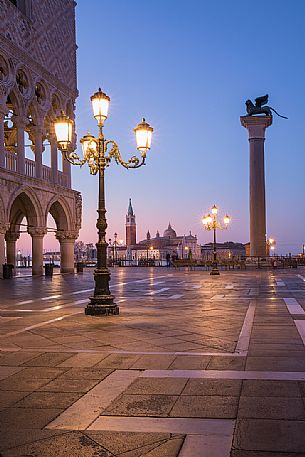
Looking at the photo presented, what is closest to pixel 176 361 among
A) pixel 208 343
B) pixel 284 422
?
pixel 208 343

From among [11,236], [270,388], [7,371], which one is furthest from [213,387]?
[11,236]

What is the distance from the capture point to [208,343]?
8656 millimetres

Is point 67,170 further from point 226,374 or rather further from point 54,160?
point 226,374

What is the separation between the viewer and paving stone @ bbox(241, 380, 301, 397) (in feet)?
17.8

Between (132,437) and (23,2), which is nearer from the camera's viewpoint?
(132,437)

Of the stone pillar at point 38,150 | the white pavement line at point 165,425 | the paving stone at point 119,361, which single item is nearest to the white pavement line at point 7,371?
the paving stone at point 119,361

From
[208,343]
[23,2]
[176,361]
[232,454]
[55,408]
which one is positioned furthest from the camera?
[23,2]

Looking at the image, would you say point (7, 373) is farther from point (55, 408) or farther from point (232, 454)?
point (232, 454)

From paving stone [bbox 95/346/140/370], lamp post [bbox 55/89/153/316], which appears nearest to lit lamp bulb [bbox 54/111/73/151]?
lamp post [bbox 55/89/153/316]

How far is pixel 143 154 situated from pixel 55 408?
922 cm

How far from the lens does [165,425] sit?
14.9 feet

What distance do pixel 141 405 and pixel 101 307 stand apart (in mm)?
7499

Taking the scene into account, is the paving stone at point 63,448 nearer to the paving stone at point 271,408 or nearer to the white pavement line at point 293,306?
the paving stone at point 271,408

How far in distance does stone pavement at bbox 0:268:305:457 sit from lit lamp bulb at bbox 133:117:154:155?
429 cm
